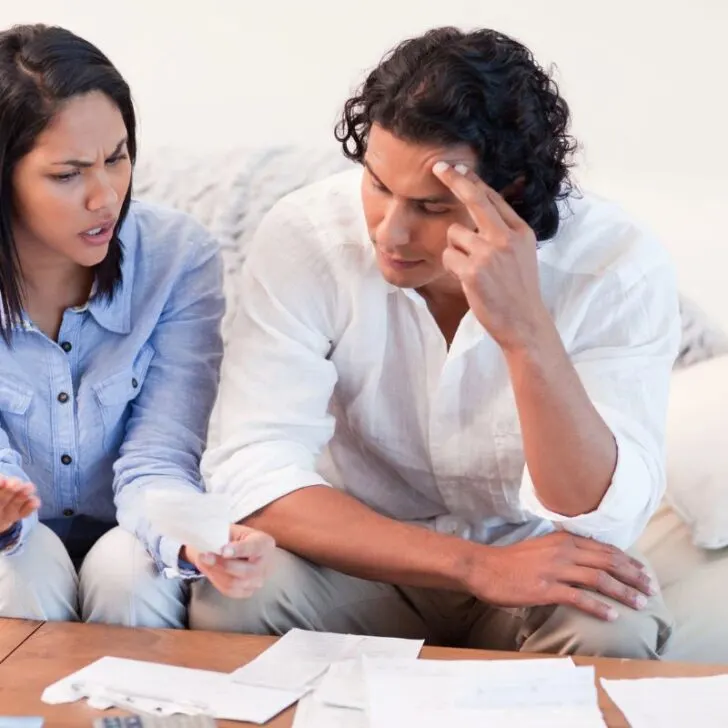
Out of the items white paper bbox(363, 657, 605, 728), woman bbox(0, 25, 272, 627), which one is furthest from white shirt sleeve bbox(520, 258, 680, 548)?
woman bbox(0, 25, 272, 627)

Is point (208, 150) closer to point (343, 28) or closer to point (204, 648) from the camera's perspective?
point (343, 28)

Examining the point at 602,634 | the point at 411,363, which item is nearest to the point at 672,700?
the point at 602,634

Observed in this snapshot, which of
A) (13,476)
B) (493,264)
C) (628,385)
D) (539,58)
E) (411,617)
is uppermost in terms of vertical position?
(539,58)

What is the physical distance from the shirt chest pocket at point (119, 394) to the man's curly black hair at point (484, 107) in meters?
0.46

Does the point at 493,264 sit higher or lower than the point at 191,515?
higher

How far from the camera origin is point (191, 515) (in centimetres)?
133

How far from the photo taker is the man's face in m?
1.45

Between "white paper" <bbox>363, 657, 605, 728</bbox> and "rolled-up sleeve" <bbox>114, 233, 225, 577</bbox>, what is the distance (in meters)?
0.43

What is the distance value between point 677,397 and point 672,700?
82 centimetres

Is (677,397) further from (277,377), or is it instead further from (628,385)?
(277,377)

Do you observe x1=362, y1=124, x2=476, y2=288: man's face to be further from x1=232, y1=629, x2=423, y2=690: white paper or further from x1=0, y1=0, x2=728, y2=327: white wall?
x1=0, y1=0, x2=728, y2=327: white wall

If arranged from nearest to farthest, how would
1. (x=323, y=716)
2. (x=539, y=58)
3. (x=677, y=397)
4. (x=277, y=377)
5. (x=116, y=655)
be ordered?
(x=323, y=716) → (x=116, y=655) → (x=277, y=377) → (x=677, y=397) → (x=539, y=58)

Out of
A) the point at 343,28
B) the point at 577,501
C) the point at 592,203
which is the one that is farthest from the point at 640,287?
the point at 343,28

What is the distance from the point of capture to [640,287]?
1600 mm
